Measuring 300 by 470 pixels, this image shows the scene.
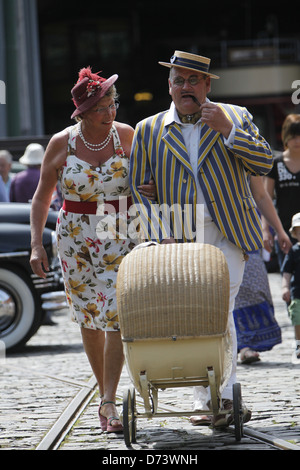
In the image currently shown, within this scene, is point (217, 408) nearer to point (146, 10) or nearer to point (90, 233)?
point (90, 233)

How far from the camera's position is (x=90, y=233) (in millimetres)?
5621

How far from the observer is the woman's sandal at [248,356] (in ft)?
25.7

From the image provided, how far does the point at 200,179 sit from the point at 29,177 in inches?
262

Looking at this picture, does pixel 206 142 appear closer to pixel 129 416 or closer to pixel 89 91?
pixel 89 91

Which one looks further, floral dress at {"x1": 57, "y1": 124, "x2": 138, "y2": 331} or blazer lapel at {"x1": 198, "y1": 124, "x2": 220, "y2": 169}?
floral dress at {"x1": 57, "y1": 124, "x2": 138, "y2": 331}

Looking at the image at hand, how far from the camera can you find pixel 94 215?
564 cm

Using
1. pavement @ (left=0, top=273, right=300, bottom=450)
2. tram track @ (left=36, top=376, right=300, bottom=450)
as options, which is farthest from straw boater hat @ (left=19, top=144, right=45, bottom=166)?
tram track @ (left=36, top=376, right=300, bottom=450)

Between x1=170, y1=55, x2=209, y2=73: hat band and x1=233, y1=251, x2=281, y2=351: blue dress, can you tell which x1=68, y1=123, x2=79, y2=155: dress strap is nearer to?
x1=170, y1=55, x2=209, y2=73: hat band

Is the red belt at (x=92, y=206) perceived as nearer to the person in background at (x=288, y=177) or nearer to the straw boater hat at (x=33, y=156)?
the person in background at (x=288, y=177)

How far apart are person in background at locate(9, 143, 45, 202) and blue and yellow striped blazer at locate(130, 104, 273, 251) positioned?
6.43m

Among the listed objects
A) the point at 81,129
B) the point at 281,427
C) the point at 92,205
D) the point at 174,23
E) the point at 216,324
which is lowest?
the point at 281,427

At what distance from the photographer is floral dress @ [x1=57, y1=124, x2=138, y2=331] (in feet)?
18.5
